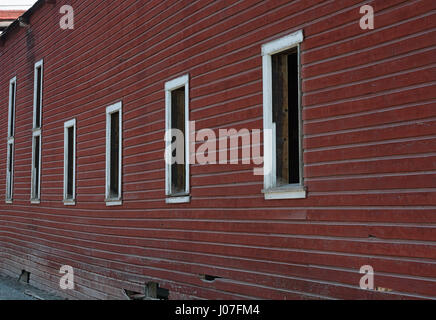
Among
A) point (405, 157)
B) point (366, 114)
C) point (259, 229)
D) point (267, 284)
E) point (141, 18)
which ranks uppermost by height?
point (141, 18)

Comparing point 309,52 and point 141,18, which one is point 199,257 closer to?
point 309,52

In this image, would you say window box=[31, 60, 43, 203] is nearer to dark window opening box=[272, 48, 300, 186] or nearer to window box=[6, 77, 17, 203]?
window box=[6, 77, 17, 203]

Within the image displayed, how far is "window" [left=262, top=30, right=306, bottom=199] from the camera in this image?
776 centimetres

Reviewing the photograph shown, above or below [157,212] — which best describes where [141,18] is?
above

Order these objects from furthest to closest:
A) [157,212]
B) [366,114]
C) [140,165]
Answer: [140,165] < [157,212] < [366,114]

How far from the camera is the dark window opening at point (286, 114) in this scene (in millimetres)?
7805

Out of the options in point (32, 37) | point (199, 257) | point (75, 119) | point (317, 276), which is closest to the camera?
point (317, 276)

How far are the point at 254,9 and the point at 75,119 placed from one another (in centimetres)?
770

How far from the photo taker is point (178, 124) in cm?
1054

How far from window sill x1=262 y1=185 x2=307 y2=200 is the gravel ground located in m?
8.97

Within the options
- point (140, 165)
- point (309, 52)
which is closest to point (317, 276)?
point (309, 52)

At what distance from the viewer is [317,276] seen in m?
6.95

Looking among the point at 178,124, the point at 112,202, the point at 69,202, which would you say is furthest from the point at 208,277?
the point at 69,202

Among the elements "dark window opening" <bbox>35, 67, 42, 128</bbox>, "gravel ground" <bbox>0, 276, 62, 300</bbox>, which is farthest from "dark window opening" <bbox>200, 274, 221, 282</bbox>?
"dark window opening" <bbox>35, 67, 42, 128</bbox>
